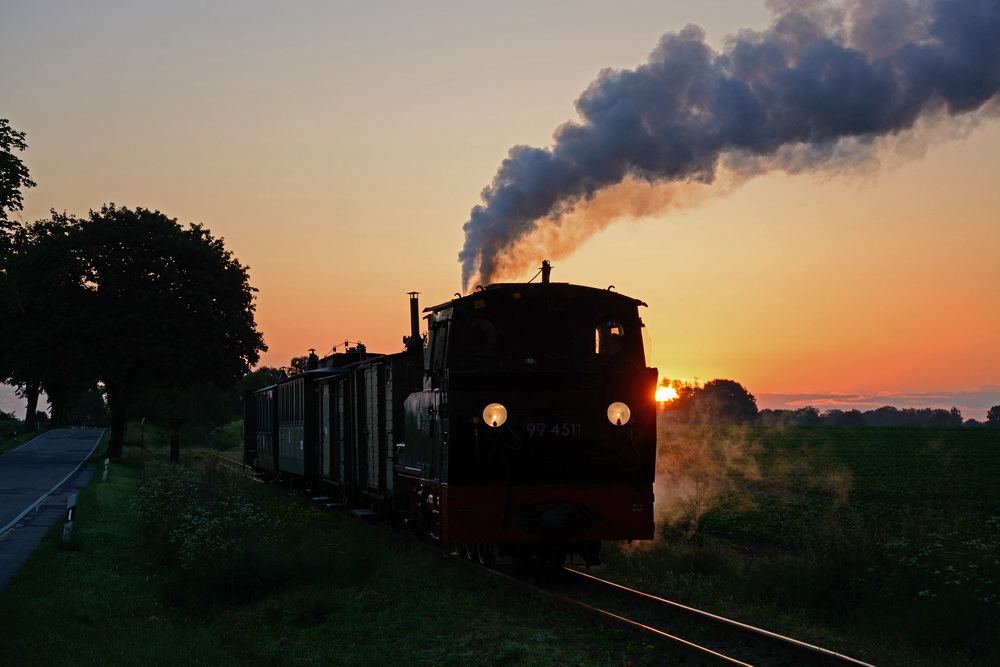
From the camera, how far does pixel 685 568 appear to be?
50.6ft

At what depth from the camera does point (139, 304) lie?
4525cm

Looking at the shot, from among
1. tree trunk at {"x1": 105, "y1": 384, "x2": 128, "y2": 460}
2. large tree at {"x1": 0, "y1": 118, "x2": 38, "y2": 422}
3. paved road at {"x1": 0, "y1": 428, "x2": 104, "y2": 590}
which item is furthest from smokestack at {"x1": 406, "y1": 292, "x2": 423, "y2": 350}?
tree trunk at {"x1": 105, "y1": 384, "x2": 128, "y2": 460}

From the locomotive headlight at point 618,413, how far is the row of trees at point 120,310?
3450cm

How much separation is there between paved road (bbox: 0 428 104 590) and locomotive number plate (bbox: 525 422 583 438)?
318 inches

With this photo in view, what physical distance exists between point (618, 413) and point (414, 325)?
6.98 m

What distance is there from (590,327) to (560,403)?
1.26 m

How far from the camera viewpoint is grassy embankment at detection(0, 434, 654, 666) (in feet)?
35.7

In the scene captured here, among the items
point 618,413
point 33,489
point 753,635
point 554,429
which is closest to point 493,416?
point 554,429

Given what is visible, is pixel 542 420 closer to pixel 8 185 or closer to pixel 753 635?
pixel 753 635

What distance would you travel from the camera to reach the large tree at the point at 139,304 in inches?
1740

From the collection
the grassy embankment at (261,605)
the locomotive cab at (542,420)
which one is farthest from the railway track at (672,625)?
the locomotive cab at (542,420)

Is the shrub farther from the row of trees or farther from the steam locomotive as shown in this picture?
the row of trees

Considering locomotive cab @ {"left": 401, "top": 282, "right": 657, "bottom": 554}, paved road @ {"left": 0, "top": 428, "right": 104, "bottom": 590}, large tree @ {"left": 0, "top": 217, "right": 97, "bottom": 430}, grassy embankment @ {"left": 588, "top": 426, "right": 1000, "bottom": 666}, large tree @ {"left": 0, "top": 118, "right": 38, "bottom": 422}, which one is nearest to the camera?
grassy embankment @ {"left": 588, "top": 426, "right": 1000, "bottom": 666}

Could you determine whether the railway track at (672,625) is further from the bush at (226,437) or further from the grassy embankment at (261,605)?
the bush at (226,437)
